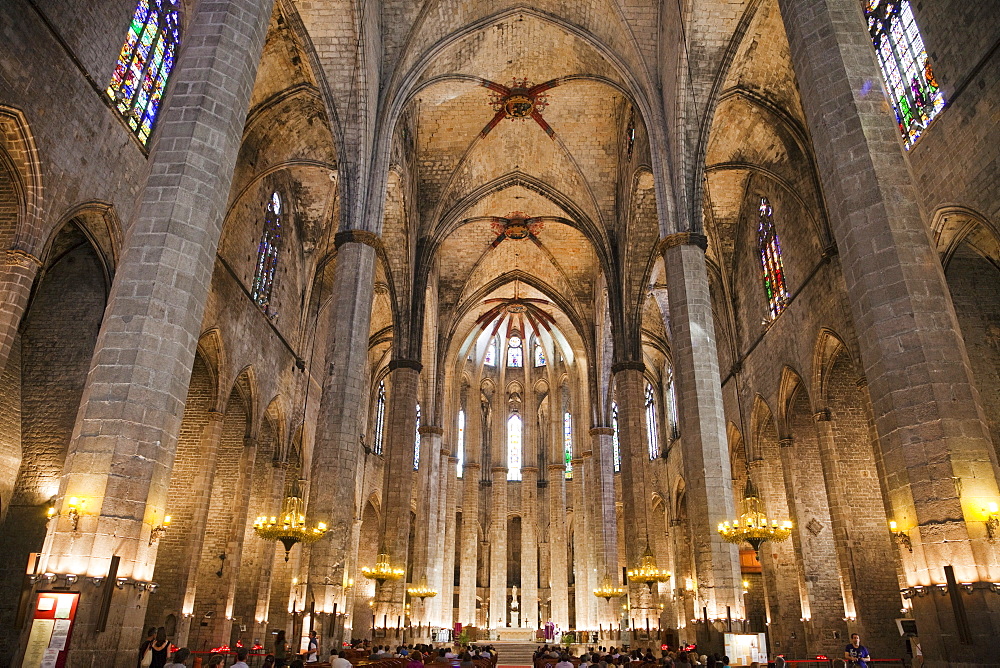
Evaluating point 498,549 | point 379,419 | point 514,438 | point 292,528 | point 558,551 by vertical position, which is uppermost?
point 514,438

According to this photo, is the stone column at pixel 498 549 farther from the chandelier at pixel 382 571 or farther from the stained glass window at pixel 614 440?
the chandelier at pixel 382 571

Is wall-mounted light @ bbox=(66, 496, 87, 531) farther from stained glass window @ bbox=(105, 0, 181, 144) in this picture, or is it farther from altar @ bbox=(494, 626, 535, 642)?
altar @ bbox=(494, 626, 535, 642)

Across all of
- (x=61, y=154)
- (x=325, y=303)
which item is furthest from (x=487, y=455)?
(x=61, y=154)

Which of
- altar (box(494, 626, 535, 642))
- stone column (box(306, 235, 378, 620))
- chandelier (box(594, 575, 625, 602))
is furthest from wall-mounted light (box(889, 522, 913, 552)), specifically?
altar (box(494, 626, 535, 642))

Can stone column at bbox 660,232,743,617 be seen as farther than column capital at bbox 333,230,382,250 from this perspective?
No

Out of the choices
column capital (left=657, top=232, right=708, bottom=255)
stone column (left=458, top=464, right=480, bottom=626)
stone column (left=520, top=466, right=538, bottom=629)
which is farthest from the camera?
stone column (left=520, top=466, right=538, bottom=629)

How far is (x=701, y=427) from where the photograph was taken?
14.4 m

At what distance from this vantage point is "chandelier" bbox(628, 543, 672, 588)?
20.4m

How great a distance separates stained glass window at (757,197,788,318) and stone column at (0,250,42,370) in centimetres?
1824

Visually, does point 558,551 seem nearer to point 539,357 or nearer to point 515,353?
point 539,357

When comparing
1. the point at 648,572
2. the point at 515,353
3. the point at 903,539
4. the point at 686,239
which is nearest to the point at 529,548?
the point at 515,353

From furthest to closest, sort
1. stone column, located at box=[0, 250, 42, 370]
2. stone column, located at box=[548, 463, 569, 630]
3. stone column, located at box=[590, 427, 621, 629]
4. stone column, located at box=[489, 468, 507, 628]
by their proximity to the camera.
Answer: stone column, located at box=[489, 468, 507, 628]
stone column, located at box=[548, 463, 569, 630]
stone column, located at box=[590, 427, 621, 629]
stone column, located at box=[0, 250, 42, 370]

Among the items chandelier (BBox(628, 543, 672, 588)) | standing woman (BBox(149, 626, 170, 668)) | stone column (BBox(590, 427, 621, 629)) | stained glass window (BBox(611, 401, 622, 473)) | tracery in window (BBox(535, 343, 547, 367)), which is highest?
tracery in window (BBox(535, 343, 547, 367))

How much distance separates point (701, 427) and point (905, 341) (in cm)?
723
